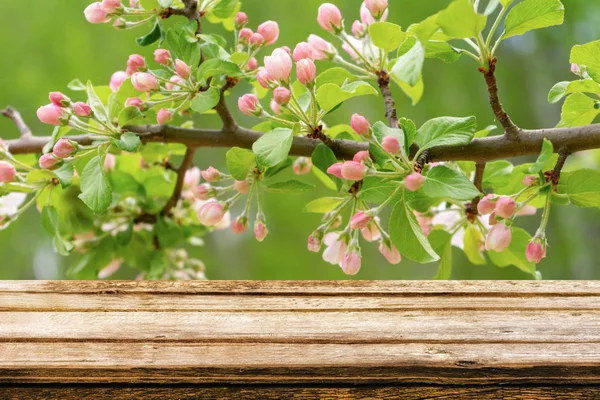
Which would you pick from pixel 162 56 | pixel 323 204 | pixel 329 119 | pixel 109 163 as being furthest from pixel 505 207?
pixel 329 119

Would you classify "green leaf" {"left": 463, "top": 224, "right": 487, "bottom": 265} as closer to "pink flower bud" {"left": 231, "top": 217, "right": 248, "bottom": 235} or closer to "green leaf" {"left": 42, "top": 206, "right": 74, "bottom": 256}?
"pink flower bud" {"left": 231, "top": 217, "right": 248, "bottom": 235}

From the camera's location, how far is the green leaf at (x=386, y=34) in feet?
1.21

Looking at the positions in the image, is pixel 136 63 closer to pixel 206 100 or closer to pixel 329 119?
pixel 206 100

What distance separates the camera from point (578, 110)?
434 mm

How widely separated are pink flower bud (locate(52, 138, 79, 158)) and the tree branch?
0.24 m

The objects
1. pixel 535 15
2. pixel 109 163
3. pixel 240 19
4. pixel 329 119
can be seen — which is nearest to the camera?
pixel 535 15

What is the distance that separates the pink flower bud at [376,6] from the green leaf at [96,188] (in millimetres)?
190

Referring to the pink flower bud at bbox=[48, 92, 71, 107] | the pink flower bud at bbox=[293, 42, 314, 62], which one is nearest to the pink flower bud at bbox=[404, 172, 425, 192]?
the pink flower bud at bbox=[293, 42, 314, 62]

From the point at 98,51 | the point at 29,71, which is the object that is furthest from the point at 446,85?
the point at 29,71

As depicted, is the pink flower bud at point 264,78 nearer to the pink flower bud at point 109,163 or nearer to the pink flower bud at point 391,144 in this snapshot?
the pink flower bud at point 391,144

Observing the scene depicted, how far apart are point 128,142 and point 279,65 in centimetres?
10

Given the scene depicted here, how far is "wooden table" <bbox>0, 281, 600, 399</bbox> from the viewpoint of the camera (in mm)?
256

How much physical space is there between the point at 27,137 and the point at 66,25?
1.19 meters

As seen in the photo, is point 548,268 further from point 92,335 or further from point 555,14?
point 92,335
